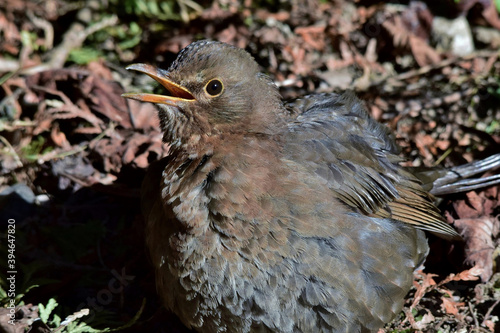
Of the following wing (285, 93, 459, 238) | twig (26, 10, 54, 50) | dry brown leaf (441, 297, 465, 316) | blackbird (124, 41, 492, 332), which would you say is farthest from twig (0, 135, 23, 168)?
dry brown leaf (441, 297, 465, 316)

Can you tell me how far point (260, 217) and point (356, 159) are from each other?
877 mm

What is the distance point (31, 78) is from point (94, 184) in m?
1.52

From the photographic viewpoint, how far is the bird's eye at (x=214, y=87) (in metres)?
3.43

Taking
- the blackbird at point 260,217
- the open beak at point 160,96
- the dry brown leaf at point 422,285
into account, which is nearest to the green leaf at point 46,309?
the blackbird at point 260,217

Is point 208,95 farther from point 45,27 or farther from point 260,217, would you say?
point 45,27

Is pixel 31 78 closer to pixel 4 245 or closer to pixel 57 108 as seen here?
pixel 57 108

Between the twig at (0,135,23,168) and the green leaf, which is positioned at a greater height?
the twig at (0,135,23,168)

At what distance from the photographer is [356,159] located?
372 centimetres

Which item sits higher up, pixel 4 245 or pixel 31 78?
pixel 31 78

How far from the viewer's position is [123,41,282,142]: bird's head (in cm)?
341

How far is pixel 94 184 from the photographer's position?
483cm

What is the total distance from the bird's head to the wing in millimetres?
322

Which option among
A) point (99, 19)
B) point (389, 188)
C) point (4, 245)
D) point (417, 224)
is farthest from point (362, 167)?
point (99, 19)

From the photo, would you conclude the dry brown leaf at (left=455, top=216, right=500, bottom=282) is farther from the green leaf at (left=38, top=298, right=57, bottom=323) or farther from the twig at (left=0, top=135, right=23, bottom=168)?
the twig at (left=0, top=135, right=23, bottom=168)
